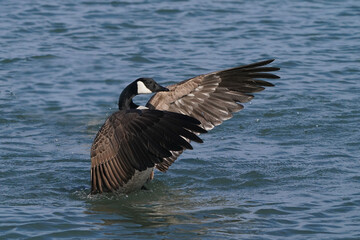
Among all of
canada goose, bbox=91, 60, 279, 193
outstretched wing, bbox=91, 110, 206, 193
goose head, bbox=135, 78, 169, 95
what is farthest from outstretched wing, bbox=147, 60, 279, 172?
outstretched wing, bbox=91, 110, 206, 193

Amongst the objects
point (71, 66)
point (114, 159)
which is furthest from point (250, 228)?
point (71, 66)

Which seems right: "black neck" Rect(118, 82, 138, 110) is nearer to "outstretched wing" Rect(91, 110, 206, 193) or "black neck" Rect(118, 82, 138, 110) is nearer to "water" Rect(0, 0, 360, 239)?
"outstretched wing" Rect(91, 110, 206, 193)

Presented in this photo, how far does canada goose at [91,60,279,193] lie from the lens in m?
7.47

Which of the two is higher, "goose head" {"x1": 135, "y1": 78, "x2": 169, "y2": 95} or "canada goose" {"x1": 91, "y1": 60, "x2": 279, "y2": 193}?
"goose head" {"x1": 135, "y1": 78, "x2": 169, "y2": 95}

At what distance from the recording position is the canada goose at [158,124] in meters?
7.47

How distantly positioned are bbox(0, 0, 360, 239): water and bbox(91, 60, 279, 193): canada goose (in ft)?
1.46

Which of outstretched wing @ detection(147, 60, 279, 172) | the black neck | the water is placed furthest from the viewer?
outstretched wing @ detection(147, 60, 279, 172)

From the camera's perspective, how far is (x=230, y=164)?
9.62 metres

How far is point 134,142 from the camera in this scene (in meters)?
7.64

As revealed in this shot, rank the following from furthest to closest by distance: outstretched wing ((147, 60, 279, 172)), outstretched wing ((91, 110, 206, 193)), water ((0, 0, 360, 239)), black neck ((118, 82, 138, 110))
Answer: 1. outstretched wing ((147, 60, 279, 172))
2. black neck ((118, 82, 138, 110))
3. water ((0, 0, 360, 239))
4. outstretched wing ((91, 110, 206, 193))

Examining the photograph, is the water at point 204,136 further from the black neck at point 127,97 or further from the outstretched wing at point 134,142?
the black neck at point 127,97

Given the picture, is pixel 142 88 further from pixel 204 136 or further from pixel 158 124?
pixel 204 136

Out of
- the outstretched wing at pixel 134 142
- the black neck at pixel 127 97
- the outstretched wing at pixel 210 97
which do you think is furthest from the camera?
the outstretched wing at pixel 210 97

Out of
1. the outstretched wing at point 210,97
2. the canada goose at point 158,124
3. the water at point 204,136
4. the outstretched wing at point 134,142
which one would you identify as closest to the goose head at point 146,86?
the canada goose at point 158,124
